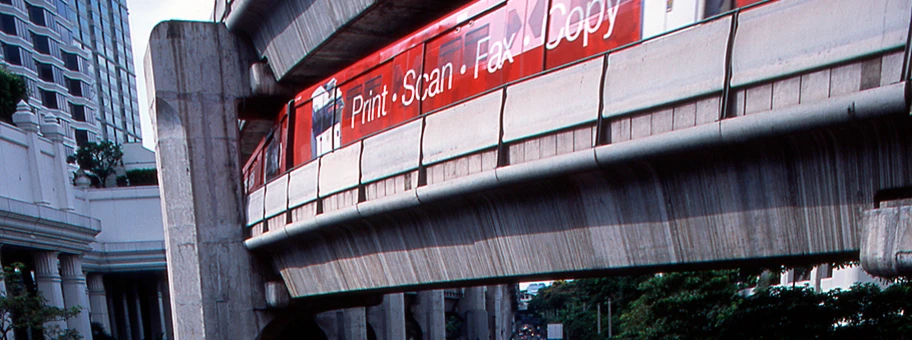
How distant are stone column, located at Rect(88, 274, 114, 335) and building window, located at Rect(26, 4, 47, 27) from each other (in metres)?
39.6

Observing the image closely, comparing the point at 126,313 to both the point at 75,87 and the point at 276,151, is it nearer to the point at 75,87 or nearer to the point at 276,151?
the point at 75,87

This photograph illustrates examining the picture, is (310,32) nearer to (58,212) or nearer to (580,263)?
(580,263)

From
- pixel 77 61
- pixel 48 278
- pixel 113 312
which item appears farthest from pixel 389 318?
pixel 77 61

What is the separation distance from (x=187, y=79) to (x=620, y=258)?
10.2 m

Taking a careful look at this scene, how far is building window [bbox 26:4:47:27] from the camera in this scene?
7688 cm

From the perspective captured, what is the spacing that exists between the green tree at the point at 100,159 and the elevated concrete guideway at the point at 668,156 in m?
57.9

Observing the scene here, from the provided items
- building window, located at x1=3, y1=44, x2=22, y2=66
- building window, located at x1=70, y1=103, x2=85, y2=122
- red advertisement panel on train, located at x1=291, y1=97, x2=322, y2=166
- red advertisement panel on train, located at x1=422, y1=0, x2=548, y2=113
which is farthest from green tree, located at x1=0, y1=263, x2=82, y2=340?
building window, located at x1=70, y1=103, x2=85, y2=122

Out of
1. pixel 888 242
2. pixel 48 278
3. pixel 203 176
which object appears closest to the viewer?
pixel 888 242

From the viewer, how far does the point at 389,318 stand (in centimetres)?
3334

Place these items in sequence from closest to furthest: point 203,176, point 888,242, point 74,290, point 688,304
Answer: point 888,242 < point 203,176 < point 688,304 < point 74,290

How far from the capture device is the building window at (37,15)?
76.9 m

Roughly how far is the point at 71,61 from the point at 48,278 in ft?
180

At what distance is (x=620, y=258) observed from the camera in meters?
7.62

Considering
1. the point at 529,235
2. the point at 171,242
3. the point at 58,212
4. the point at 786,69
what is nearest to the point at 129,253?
the point at 58,212
